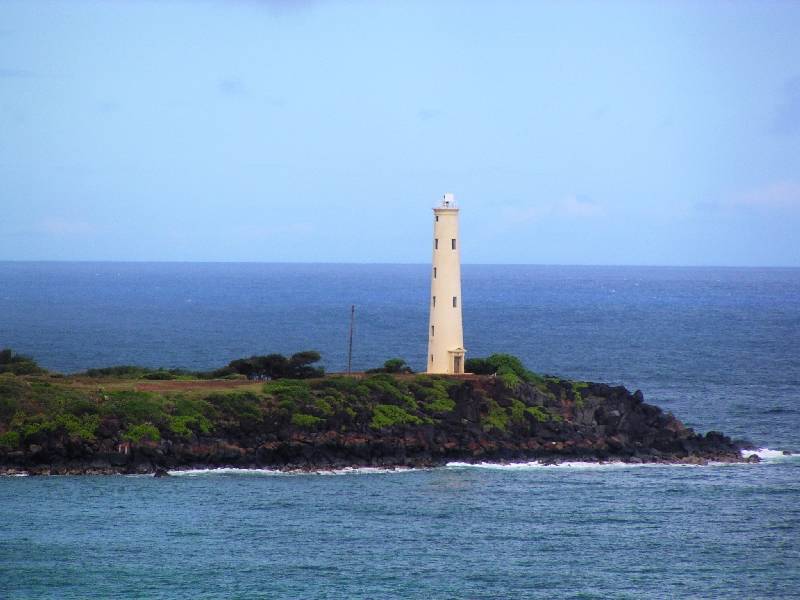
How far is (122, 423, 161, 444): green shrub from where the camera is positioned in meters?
52.2

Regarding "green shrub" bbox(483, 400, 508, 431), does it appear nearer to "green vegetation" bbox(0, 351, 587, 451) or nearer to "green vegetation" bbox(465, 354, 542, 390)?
"green vegetation" bbox(0, 351, 587, 451)

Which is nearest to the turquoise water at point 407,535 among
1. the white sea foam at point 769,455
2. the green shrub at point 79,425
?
the green shrub at point 79,425

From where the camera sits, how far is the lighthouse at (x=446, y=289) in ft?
206

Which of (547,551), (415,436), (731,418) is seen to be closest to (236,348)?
(731,418)

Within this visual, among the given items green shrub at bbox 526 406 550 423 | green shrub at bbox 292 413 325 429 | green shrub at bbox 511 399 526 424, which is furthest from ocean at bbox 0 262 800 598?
green shrub at bbox 526 406 550 423

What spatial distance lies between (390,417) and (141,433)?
1029 centimetres

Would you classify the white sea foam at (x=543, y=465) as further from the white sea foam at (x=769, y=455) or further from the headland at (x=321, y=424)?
the white sea foam at (x=769, y=455)

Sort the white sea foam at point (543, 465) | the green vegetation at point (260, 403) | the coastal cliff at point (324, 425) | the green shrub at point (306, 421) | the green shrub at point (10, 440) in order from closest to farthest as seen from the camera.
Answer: the green shrub at point (10, 440), the coastal cliff at point (324, 425), the green vegetation at point (260, 403), the white sea foam at point (543, 465), the green shrub at point (306, 421)

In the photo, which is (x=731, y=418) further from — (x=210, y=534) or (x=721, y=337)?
(x=721, y=337)

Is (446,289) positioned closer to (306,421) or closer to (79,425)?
(306,421)

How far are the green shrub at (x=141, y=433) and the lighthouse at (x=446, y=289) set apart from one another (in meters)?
15.6

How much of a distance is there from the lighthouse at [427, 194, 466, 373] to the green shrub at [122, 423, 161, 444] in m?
15.6

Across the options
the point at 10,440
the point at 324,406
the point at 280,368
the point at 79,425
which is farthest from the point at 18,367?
the point at 324,406

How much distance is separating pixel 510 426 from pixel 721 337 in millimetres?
80503
